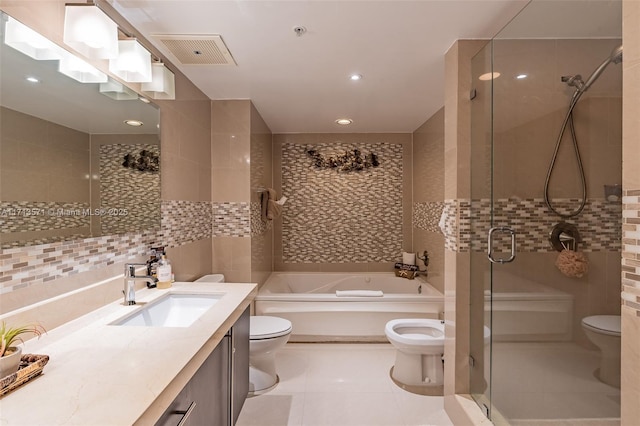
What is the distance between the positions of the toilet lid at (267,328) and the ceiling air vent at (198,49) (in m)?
1.86

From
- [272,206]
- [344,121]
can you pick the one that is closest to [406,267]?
[272,206]

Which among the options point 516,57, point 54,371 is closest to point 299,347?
point 54,371

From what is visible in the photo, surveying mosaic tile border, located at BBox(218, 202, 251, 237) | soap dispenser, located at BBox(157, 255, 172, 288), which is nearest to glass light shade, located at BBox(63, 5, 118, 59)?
soap dispenser, located at BBox(157, 255, 172, 288)

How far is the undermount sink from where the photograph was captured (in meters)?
1.72

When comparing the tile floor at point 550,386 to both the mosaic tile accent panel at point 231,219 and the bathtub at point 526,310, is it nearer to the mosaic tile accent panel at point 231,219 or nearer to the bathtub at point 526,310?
the bathtub at point 526,310

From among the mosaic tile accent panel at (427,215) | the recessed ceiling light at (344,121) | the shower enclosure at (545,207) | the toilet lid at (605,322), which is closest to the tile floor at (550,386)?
the shower enclosure at (545,207)

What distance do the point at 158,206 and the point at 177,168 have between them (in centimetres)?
39

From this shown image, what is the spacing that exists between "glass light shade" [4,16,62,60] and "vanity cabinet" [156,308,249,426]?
1.31 metres

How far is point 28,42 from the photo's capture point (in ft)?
3.90

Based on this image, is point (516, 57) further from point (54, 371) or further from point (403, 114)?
point (54, 371)

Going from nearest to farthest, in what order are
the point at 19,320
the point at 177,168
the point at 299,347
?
the point at 19,320 < the point at 177,168 < the point at 299,347

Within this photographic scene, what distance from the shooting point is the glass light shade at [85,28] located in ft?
4.45

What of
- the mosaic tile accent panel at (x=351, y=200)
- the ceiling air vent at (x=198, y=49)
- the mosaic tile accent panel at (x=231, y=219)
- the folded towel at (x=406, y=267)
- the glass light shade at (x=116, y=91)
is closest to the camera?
the glass light shade at (x=116, y=91)

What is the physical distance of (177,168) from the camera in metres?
2.39
